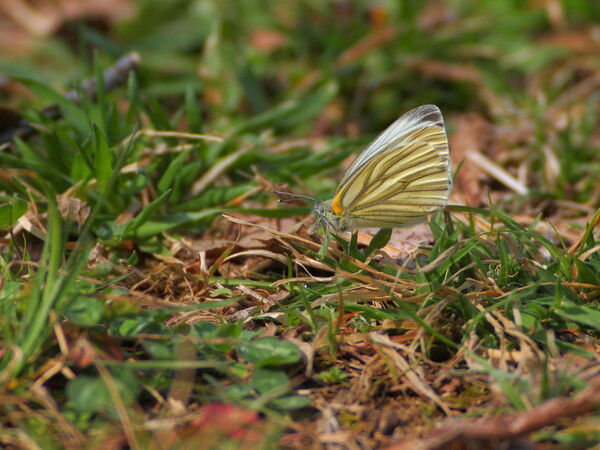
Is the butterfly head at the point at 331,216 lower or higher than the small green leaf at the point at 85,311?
higher

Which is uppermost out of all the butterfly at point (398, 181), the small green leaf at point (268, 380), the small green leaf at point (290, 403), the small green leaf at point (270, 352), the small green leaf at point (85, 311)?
the butterfly at point (398, 181)

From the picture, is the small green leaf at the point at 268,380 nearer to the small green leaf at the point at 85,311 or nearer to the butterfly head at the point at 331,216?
the small green leaf at the point at 85,311

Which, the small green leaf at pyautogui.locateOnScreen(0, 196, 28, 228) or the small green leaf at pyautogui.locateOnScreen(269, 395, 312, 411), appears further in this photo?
the small green leaf at pyautogui.locateOnScreen(0, 196, 28, 228)

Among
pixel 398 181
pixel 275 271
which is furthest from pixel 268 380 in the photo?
pixel 398 181

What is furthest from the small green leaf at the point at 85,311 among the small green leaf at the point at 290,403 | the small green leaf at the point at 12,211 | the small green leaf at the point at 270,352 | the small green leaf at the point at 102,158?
the small green leaf at the point at 102,158

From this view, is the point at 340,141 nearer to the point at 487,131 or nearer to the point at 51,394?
the point at 487,131

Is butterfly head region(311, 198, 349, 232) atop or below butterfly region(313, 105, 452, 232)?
below

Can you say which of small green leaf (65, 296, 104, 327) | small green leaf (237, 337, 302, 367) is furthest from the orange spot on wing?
small green leaf (65, 296, 104, 327)

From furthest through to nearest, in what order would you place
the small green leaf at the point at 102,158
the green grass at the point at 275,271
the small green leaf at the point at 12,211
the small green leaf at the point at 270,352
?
the small green leaf at the point at 102,158 < the small green leaf at the point at 12,211 < the small green leaf at the point at 270,352 < the green grass at the point at 275,271

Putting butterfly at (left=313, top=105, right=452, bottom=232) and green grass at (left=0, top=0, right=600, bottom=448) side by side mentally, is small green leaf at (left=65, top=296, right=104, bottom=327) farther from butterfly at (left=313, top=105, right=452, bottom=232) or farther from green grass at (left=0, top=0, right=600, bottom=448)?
butterfly at (left=313, top=105, right=452, bottom=232)
